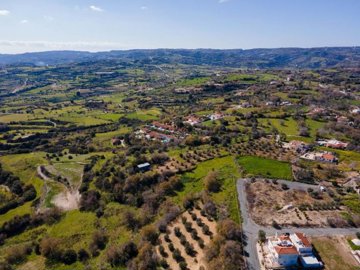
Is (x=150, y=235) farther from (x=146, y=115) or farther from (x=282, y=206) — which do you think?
(x=146, y=115)

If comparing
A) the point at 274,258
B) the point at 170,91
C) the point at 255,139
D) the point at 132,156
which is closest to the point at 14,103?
the point at 170,91

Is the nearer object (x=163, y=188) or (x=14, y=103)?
(x=163, y=188)

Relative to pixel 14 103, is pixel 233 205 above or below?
above

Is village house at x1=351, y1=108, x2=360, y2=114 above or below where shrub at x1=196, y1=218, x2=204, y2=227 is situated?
below

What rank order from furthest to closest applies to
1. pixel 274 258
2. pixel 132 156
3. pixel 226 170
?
1. pixel 132 156
2. pixel 226 170
3. pixel 274 258

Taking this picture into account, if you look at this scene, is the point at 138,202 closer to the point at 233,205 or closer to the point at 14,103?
the point at 233,205

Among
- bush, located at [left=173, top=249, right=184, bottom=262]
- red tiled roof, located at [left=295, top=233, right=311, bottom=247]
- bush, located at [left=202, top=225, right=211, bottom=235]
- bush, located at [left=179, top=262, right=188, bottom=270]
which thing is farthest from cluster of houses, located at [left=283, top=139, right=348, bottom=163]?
bush, located at [left=179, top=262, right=188, bottom=270]

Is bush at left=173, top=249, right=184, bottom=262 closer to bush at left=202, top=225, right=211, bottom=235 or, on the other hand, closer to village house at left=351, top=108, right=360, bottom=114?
bush at left=202, top=225, right=211, bottom=235
